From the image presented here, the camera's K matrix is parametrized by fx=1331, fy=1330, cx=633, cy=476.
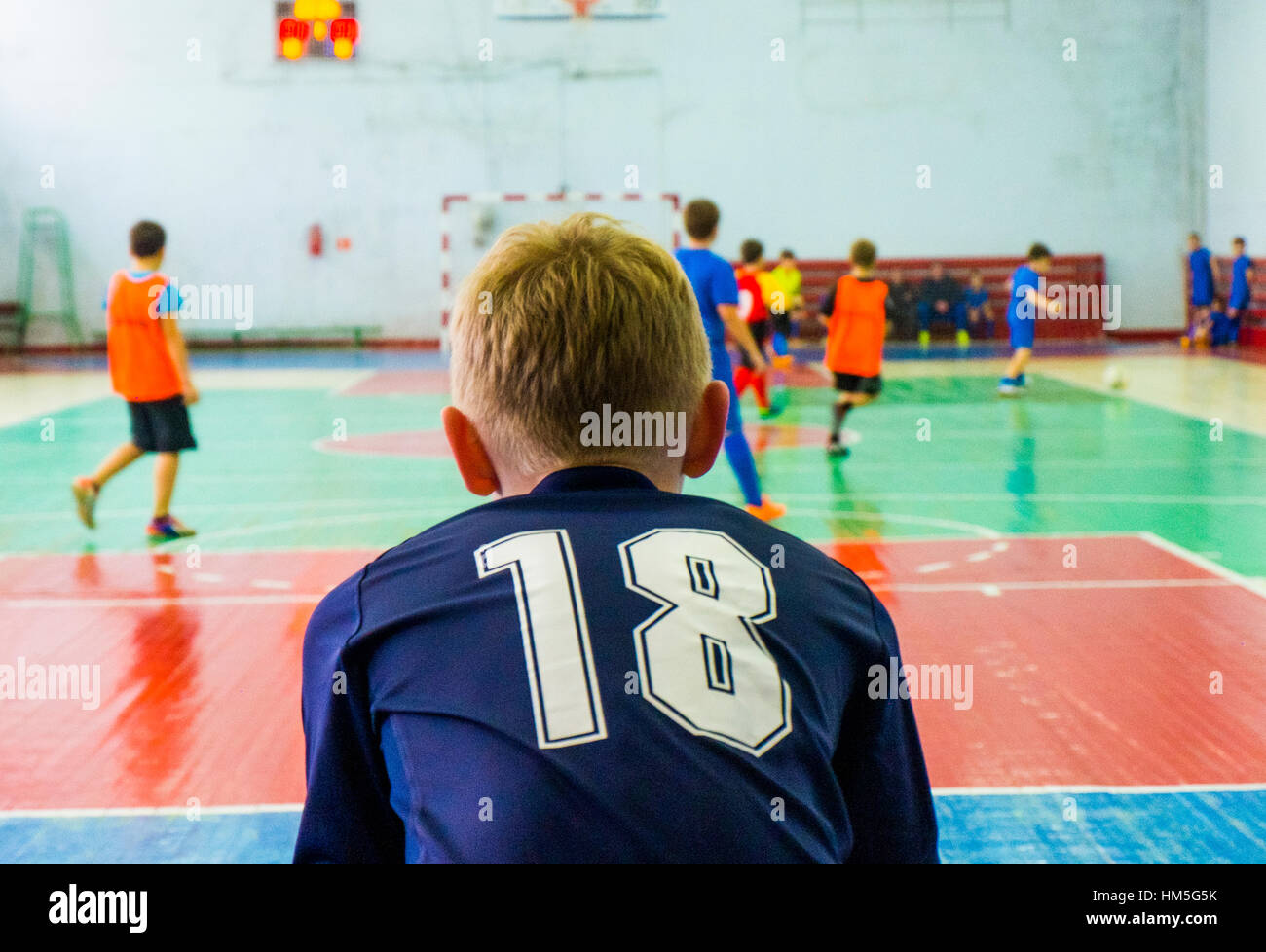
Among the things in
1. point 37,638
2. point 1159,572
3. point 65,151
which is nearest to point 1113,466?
point 1159,572

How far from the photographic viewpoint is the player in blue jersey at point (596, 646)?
127 centimetres

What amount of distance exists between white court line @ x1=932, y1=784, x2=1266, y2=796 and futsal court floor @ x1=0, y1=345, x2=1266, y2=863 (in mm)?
15

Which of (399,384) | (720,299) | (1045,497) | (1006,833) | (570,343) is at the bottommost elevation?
(1006,833)

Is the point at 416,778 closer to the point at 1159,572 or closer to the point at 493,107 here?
the point at 1159,572

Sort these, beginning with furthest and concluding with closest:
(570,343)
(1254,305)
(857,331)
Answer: (1254,305)
(857,331)
(570,343)

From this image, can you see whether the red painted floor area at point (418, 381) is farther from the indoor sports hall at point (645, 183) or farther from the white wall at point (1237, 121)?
the white wall at point (1237, 121)

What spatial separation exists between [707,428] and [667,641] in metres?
0.38

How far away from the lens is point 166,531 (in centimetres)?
808

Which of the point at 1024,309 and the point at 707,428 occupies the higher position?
the point at 1024,309

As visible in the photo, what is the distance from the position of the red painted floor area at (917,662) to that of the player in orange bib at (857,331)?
3.39 meters

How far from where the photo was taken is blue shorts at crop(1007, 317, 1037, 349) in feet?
49.1

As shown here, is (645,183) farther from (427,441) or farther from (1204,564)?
(1204,564)

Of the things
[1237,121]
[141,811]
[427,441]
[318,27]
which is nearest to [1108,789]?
[141,811]

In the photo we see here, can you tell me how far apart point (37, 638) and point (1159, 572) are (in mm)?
5402
